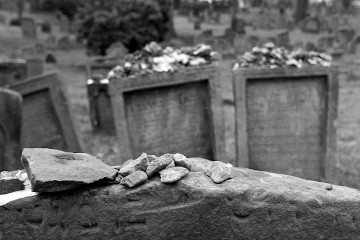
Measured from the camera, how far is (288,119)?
18.9 ft

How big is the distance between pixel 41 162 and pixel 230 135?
5.95 m

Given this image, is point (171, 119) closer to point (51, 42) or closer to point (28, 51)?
point (28, 51)

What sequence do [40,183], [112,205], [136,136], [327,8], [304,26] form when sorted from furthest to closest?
1. [327,8]
2. [304,26]
3. [136,136]
4. [112,205]
5. [40,183]

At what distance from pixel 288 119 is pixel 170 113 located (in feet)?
4.93

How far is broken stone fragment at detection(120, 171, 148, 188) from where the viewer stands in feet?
8.15

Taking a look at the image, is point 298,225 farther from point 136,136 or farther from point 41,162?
point 136,136

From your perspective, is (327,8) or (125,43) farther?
(327,8)

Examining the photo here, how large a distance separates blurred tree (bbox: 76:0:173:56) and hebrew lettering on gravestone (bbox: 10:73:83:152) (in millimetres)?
12544

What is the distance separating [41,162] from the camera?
2539 mm

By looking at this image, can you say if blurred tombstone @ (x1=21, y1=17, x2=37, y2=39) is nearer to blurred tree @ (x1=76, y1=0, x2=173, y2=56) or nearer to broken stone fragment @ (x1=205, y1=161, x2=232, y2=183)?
blurred tree @ (x1=76, y1=0, x2=173, y2=56)

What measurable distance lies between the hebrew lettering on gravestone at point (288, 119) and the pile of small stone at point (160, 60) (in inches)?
20.6

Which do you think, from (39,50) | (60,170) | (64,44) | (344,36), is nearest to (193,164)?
(60,170)

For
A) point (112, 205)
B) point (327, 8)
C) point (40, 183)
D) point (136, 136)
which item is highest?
point (40, 183)

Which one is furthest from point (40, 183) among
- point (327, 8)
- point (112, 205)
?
point (327, 8)
